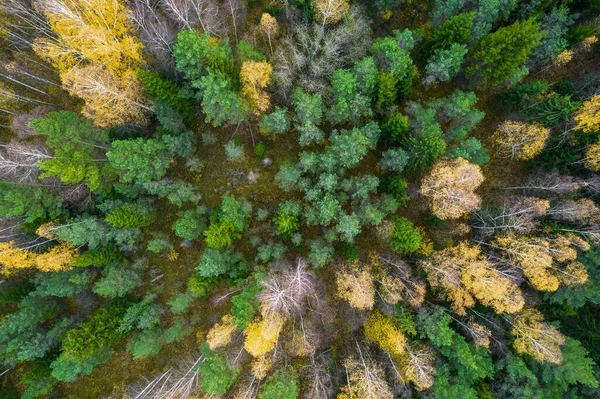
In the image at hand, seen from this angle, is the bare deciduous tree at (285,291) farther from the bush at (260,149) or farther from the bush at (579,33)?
the bush at (579,33)

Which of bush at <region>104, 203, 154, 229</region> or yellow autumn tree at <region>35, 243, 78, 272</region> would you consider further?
yellow autumn tree at <region>35, 243, 78, 272</region>

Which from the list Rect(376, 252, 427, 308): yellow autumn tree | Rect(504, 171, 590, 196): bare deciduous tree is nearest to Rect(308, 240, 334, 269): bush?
Rect(376, 252, 427, 308): yellow autumn tree

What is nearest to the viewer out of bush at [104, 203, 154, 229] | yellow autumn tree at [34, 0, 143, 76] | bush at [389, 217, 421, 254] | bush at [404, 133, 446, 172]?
bush at [404, 133, 446, 172]

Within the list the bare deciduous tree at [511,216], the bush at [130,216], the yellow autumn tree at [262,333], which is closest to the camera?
the yellow autumn tree at [262,333]

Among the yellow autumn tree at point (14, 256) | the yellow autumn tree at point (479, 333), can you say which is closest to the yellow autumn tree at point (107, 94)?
the yellow autumn tree at point (14, 256)

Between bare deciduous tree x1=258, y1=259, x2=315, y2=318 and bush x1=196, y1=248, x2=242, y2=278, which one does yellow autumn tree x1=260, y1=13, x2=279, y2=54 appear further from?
bare deciduous tree x1=258, y1=259, x2=315, y2=318

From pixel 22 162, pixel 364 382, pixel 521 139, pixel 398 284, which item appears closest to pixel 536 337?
pixel 398 284

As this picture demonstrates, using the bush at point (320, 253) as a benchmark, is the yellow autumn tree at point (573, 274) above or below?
below
